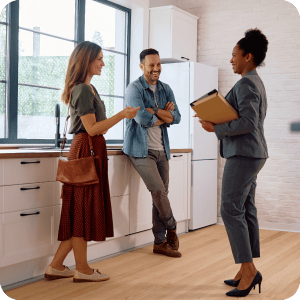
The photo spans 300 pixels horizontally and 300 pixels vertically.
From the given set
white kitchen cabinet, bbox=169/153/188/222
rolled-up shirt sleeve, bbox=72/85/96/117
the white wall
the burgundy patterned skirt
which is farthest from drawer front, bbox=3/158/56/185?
the white wall

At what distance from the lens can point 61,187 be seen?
2.84 m

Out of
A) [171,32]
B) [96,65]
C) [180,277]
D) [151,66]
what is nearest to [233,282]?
[180,277]

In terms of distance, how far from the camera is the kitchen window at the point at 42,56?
3.49 metres

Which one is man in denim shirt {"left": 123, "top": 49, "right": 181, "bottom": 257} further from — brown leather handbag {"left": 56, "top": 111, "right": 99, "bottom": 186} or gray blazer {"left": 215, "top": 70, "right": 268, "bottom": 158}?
gray blazer {"left": 215, "top": 70, "right": 268, "bottom": 158}

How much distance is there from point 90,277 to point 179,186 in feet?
5.50

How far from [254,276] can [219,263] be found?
2.47 ft

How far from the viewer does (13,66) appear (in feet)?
11.4

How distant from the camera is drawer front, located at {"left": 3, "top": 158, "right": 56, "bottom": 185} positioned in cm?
250

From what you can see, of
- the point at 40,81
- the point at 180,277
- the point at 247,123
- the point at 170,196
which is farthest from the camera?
the point at 170,196

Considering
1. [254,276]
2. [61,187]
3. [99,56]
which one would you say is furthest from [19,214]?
[254,276]

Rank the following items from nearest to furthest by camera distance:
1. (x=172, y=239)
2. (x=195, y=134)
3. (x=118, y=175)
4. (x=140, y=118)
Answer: (x=140, y=118)
(x=118, y=175)
(x=172, y=239)
(x=195, y=134)

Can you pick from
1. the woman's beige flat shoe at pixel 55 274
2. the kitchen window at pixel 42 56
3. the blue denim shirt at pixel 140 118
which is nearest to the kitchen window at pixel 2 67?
the kitchen window at pixel 42 56

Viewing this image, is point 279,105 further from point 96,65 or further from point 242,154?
point 96,65

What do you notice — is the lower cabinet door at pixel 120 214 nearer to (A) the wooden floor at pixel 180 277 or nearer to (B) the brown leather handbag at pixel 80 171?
(A) the wooden floor at pixel 180 277
